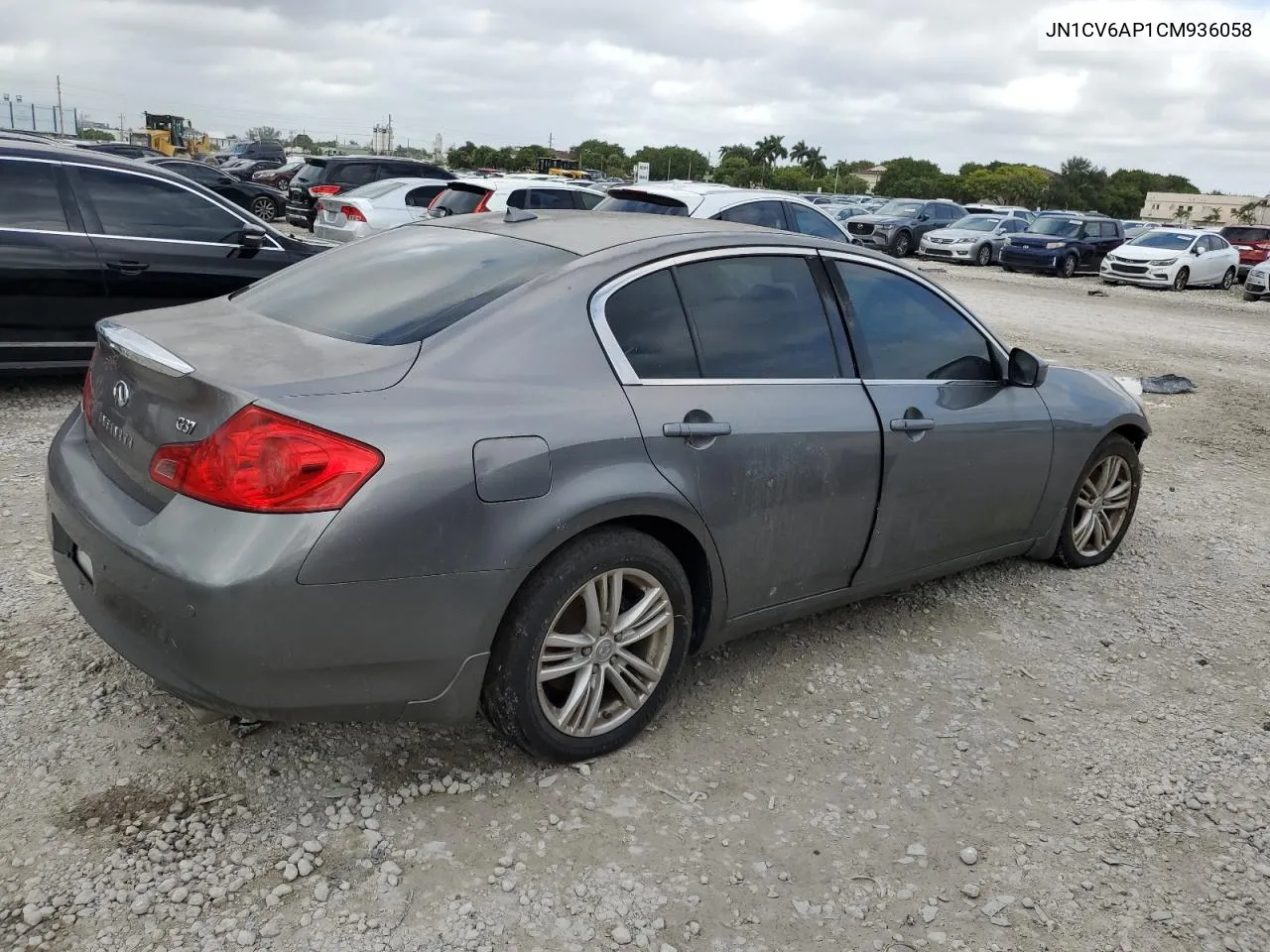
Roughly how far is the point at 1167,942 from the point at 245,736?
8.56 ft

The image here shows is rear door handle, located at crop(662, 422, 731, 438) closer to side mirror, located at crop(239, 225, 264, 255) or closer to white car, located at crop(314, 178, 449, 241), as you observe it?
side mirror, located at crop(239, 225, 264, 255)

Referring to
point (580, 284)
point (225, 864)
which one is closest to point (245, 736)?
point (225, 864)

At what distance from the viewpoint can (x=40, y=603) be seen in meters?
3.88

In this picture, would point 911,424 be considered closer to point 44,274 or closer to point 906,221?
point 44,274

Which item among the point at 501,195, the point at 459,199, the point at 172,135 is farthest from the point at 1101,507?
the point at 172,135

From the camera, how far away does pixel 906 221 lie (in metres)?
28.1

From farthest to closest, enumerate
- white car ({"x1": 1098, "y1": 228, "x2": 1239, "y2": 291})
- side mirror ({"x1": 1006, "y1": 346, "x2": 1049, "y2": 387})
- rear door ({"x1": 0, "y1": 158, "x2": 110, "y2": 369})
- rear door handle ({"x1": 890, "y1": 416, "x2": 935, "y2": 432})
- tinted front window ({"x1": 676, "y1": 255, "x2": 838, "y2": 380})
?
white car ({"x1": 1098, "y1": 228, "x2": 1239, "y2": 291}) → rear door ({"x1": 0, "y1": 158, "x2": 110, "y2": 369}) → side mirror ({"x1": 1006, "y1": 346, "x2": 1049, "y2": 387}) → rear door handle ({"x1": 890, "y1": 416, "x2": 935, "y2": 432}) → tinted front window ({"x1": 676, "y1": 255, "x2": 838, "y2": 380})

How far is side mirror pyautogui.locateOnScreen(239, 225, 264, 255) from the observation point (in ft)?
24.0

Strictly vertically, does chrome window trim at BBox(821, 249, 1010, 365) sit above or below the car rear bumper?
above

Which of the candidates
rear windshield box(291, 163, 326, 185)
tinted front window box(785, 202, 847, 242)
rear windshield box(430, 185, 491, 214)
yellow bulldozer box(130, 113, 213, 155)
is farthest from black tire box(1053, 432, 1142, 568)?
yellow bulldozer box(130, 113, 213, 155)

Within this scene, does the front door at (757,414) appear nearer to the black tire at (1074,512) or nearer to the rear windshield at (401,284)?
the rear windshield at (401,284)

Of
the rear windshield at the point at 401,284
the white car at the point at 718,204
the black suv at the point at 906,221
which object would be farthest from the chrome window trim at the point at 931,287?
the black suv at the point at 906,221

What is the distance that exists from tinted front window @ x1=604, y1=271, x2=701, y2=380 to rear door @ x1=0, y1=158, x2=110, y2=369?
4.92 m

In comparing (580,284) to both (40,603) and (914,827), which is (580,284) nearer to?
(914,827)
